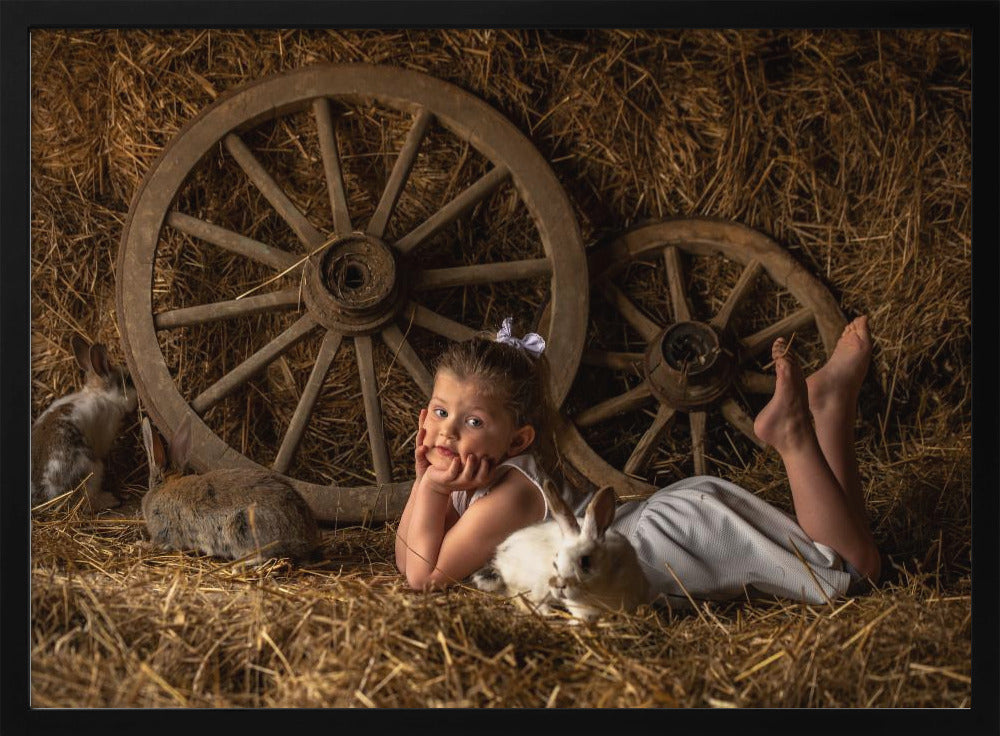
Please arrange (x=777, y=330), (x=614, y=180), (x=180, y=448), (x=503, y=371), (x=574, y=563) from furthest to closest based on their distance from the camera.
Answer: (x=614, y=180) < (x=777, y=330) < (x=180, y=448) < (x=503, y=371) < (x=574, y=563)

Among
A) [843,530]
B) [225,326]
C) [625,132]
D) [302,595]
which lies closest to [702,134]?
[625,132]

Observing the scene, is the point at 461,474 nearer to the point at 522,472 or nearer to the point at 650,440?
the point at 522,472

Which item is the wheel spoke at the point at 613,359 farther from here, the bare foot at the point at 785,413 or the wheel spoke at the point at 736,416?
the bare foot at the point at 785,413

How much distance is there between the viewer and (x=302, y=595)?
1.81 m

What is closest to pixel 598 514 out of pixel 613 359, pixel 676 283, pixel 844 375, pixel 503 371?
pixel 503 371

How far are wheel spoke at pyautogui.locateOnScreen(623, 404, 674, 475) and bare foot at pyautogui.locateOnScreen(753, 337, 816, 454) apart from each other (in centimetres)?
73

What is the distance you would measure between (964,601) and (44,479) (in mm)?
2202

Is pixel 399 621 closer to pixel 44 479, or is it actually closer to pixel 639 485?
pixel 639 485

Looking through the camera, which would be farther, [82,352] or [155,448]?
[82,352]

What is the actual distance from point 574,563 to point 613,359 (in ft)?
3.80

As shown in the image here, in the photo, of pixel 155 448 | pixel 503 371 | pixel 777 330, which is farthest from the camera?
pixel 777 330

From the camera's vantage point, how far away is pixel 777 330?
8.83ft

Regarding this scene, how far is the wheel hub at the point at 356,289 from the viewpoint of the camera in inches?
96.5

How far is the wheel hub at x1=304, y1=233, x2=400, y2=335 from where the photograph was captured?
8.04 feet
